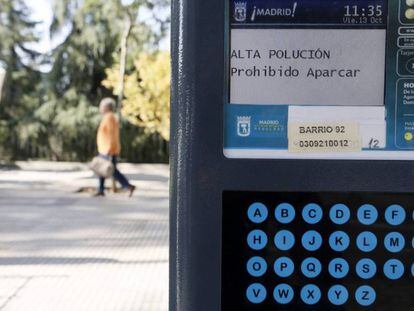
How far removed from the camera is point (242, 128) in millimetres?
1189

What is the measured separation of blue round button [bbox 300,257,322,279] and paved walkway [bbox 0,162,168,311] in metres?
4.20

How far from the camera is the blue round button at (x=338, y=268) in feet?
3.87

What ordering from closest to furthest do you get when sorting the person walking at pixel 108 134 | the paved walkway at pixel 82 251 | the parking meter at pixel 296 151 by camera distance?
the parking meter at pixel 296 151
the paved walkway at pixel 82 251
the person walking at pixel 108 134

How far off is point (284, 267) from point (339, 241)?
0.34ft

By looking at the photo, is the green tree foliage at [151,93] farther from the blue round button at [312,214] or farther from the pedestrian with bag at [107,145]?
the blue round button at [312,214]

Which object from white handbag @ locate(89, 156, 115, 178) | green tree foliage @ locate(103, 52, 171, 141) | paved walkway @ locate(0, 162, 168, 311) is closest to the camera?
paved walkway @ locate(0, 162, 168, 311)

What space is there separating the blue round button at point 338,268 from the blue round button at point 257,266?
0.37 ft

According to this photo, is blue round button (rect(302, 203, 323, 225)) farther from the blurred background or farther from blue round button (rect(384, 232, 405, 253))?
the blurred background

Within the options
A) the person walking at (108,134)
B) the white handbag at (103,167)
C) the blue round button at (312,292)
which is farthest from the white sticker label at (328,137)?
the person walking at (108,134)

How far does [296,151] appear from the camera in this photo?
3.84 ft

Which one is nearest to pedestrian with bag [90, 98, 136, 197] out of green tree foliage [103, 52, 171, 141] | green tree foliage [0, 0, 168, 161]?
green tree foliage [103, 52, 171, 141]

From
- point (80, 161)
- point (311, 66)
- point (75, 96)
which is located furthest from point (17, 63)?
point (311, 66)

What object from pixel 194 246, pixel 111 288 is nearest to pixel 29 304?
pixel 111 288

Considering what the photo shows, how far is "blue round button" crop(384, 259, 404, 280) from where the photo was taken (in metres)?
1.18
